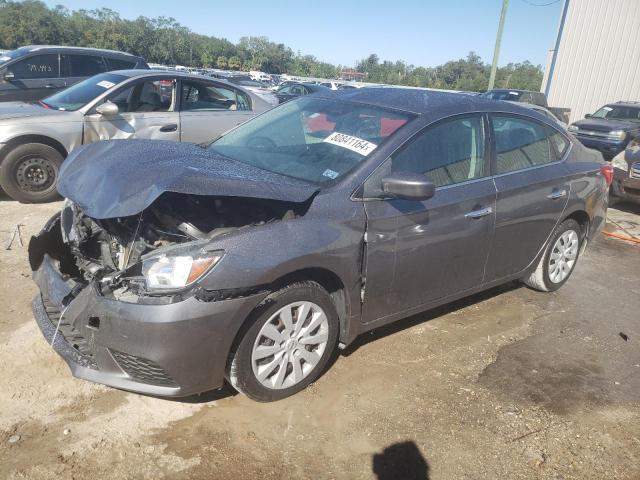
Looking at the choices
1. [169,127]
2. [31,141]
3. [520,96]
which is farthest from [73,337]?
[520,96]

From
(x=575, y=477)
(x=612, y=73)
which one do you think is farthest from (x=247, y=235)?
(x=612, y=73)

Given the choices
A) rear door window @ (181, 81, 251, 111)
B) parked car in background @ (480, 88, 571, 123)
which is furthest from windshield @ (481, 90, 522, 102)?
rear door window @ (181, 81, 251, 111)

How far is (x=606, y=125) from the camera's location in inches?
563

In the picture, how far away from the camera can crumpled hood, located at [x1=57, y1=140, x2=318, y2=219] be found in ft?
8.12

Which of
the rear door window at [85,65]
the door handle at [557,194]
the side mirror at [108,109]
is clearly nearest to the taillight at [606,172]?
the door handle at [557,194]

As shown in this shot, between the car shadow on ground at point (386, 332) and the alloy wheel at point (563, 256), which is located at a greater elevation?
the alloy wheel at point (563, 256)

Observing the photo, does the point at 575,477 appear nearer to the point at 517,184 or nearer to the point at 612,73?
the point at 517,184

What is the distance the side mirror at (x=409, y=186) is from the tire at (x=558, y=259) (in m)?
2.00

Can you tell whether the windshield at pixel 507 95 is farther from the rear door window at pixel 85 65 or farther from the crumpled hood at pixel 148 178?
the crumpled hood at pixel 148 178

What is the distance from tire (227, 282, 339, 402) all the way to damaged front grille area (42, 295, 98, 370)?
0.70 m

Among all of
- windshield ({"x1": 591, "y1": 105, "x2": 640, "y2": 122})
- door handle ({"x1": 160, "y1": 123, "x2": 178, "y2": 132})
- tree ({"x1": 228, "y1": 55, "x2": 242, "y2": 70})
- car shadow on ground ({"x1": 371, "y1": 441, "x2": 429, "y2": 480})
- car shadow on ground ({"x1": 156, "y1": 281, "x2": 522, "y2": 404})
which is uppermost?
tree ({"x1": 228, "y1": 55, "x2": 242, "y2": 70})

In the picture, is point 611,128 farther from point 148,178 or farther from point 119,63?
point 148,178

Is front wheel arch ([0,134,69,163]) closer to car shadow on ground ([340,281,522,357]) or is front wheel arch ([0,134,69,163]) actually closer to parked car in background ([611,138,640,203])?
car shadow on ground ([340,281,522,357])

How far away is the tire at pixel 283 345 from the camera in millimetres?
2623
